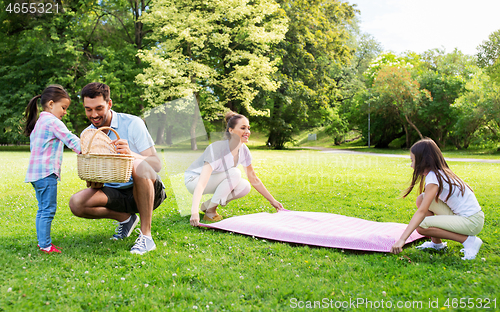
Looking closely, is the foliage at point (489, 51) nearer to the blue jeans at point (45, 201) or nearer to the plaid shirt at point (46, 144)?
the plaid shirt at point (46, 144)

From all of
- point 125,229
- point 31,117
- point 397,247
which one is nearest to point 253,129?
point 125,229

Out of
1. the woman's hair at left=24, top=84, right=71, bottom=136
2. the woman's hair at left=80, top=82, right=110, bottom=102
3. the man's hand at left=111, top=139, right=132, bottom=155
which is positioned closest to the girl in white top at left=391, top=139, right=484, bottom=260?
the man's hand at left=111, top=139, right=132, bottom=155

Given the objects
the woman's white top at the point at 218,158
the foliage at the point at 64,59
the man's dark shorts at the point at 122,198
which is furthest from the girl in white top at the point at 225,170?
the foliage at the point at 64,59

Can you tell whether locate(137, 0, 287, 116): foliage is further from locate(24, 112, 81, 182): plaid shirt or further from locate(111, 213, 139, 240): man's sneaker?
locate(24, 112, 81, 182): plaid shirt

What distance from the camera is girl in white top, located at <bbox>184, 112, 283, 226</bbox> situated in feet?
17.0

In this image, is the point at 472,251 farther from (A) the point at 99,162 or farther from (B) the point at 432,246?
(A) the point at 99,162

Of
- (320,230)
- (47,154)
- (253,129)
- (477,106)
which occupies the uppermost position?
(477,106)

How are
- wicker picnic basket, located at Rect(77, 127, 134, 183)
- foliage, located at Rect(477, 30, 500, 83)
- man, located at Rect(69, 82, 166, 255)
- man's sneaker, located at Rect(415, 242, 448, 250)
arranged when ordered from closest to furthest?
wicker picnic basket, located at Rect(77, 127, 134, 183) → man, located at Rect(69, 82, 166, 255) → man's sneaker, located at Rect(415, 242, 448, 250) → foliage, located at Rect(477, 30, 500, 83)

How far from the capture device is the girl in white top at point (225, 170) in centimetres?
519

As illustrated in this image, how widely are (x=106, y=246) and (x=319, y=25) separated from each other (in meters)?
26.9

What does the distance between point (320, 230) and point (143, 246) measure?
6.82 feet

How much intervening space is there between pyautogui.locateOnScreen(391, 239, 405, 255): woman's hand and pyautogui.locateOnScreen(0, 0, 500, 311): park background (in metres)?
0.09

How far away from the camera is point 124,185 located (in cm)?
413

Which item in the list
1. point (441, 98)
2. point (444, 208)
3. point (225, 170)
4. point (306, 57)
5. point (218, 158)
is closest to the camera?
point (444, 208)
